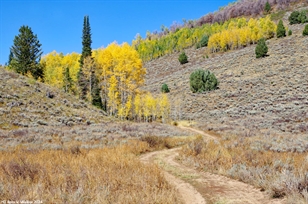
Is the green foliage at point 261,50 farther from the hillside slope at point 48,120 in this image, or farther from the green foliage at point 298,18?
the hillside slope at point 48,120

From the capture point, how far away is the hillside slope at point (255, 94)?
30578 millimetres

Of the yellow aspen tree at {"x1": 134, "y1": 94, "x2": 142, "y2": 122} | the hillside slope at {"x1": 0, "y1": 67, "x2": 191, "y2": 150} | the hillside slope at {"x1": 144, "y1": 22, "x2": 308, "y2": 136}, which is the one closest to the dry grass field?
the hillside slope at {"x1": 0, "y1": 67, "x2": 191, "y2": 150}

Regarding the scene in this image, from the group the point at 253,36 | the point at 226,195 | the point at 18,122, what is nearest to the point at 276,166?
the point at 226,195

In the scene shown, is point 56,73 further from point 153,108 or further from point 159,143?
point 159,143

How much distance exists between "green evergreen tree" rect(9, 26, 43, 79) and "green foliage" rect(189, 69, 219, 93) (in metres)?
36.0

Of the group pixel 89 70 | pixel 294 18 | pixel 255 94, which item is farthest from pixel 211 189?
pixel 294 18

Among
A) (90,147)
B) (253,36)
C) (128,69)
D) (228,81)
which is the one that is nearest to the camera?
(90,147)

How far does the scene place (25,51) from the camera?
148 feet

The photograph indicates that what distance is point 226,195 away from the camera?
6.03m

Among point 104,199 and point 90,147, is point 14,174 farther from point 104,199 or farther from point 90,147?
point 90,147

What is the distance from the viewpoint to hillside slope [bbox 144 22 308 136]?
100 ft

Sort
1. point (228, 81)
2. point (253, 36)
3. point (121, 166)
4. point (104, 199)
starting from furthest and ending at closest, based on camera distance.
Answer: point (253, 36) → point (228, 81) → point (121, 166) → point (104, 199)

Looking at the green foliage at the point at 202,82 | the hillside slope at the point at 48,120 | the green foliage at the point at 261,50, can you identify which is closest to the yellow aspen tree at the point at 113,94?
the hillside slope at the point at 48,120

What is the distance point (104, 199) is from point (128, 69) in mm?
32288
